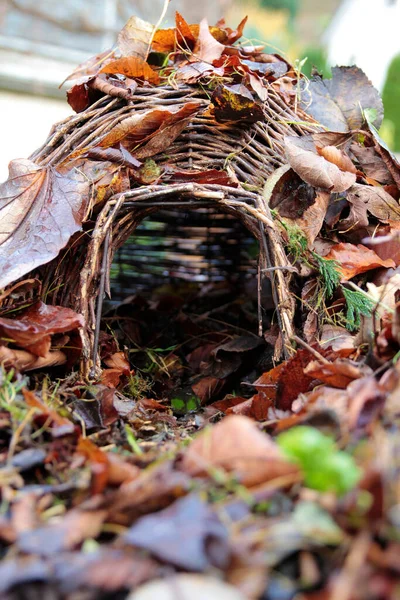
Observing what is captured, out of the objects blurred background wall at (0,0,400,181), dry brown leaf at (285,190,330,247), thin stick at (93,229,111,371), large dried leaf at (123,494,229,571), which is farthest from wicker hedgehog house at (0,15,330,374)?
blurred background wall at (0,0,400,181)

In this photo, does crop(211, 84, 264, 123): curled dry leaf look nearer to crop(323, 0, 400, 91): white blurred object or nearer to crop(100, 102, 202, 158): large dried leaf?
crop(100, 102, 202, 158): large dried leaf

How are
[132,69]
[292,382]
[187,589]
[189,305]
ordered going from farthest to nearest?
1. [189,305]
2. [132,69]
3. [292,382]
4. [187,589]

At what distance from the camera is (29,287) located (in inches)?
50.6

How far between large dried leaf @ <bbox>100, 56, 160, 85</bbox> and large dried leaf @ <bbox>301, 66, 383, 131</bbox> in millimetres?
466

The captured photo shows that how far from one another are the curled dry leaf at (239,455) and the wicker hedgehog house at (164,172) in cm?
60

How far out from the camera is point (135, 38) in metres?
1.60

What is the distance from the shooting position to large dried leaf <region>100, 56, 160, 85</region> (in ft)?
4.86

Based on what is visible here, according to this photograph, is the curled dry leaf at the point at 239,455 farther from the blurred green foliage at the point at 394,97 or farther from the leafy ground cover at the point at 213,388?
the blurred green foliage at the point at 394,97

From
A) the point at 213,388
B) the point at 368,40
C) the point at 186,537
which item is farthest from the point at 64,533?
the point at 368,40

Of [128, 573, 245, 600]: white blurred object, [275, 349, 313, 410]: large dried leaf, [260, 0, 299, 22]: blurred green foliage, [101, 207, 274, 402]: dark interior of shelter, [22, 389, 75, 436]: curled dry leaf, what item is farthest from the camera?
[260, 0, 299, 22]: blurred green foliage

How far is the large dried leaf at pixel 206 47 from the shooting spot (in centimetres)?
156

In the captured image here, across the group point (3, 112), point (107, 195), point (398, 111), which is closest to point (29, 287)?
point (107, 195)

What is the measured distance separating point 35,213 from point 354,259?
77 centimetres

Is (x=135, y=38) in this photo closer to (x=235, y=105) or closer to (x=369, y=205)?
(x=235, y=105)
